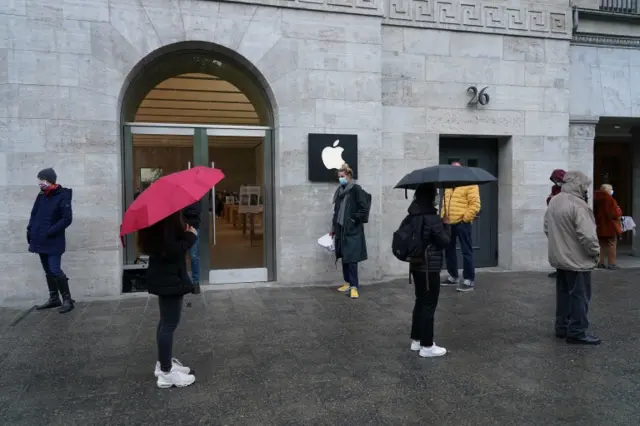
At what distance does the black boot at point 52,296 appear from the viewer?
708 centimetres

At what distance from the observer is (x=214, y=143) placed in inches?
340

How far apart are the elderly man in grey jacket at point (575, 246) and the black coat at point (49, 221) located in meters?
6.08

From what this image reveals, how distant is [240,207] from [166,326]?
14.8 feet

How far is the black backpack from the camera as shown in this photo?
4.96 meters

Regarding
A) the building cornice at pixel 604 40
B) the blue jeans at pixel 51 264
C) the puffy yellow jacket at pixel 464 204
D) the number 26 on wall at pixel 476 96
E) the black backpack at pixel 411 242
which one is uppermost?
the building cornice at pixel 604 40

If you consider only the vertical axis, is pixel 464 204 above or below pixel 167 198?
below

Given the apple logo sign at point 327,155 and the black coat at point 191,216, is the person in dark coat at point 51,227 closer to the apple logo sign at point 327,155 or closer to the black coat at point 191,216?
A: the black coat at point 191,216

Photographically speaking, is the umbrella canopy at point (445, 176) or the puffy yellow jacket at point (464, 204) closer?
the umbrella canopy at point (445, 176)

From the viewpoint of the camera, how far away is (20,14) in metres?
7.37

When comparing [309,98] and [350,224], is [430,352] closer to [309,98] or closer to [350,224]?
[350,224]

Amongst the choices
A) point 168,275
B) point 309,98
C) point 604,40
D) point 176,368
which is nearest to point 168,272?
point 168,275

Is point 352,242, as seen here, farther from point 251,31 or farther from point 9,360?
point 9,360

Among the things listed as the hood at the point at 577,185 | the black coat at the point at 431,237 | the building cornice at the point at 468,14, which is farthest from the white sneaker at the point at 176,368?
the building cornice at the point at 468,14

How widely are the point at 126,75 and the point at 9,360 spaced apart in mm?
4492
